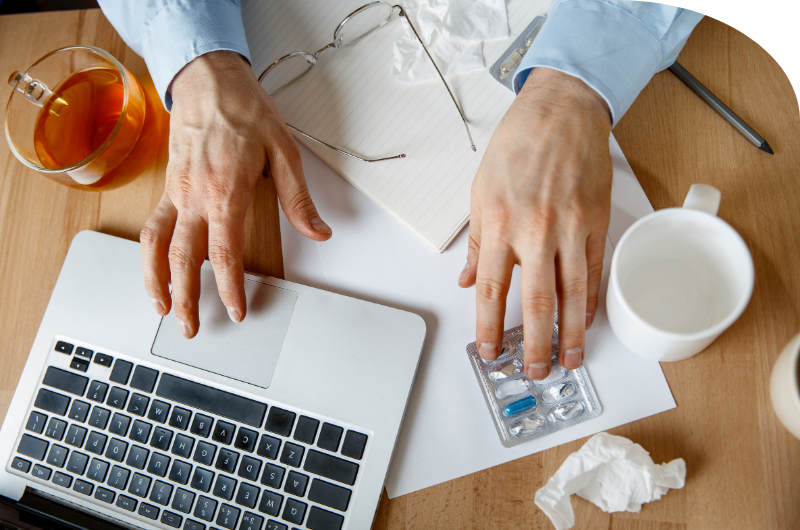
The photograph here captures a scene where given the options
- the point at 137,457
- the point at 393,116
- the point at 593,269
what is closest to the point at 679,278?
the point at 593,269

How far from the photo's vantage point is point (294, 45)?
0.64 meters

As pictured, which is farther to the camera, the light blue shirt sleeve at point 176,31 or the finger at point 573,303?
the light blue shirt sleeve at point 176,31

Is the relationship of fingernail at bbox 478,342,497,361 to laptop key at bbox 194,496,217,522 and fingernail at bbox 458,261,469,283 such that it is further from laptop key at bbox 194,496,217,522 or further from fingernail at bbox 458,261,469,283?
laptop key at bbox 194,496,217,522

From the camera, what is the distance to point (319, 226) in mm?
552

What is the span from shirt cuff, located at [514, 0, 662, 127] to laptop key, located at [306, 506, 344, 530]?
0.50 meters

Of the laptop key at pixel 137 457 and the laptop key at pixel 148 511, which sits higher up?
the laptop key at pixel 137 457

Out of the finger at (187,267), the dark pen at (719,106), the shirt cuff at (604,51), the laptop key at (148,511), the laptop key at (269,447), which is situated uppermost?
the shirt cuff at (604,51)

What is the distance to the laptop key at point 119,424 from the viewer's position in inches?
20.6

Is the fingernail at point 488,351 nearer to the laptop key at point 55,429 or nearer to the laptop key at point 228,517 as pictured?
the laptop key at point 228,517

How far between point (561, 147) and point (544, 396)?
26 centimetres

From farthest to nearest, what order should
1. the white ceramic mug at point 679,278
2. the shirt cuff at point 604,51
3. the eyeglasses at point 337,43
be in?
the eyeglasses at point 337,43 < the shirt cuff at point 604,51 < the white ceramic mug at point 679,278

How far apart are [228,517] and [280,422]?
105 millimetres

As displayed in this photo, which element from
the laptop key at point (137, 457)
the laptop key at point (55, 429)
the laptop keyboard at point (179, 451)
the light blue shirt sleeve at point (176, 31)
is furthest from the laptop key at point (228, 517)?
the light blue shirt sleeve at point (176, 31)

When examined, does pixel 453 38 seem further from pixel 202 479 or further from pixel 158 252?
pixel 202 479
